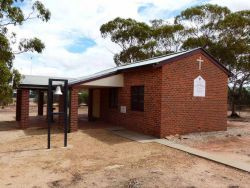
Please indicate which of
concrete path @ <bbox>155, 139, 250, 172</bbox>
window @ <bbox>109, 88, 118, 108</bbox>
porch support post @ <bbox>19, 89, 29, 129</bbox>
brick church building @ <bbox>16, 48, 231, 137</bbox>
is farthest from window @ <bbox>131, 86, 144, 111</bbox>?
porch support post @ <bbox>19, 89, 29, 129</bbox>

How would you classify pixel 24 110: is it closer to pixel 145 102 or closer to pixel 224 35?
pixel 145 102

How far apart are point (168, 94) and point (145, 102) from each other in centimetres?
132

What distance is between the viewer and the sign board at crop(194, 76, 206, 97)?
13273 mm

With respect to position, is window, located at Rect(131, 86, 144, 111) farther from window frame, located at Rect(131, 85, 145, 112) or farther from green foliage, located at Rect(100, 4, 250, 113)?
green foliage, located at Rect(100, 4, 250, 113)

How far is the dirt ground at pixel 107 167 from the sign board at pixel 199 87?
4.12 meters

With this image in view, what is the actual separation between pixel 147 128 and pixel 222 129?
4479 mm

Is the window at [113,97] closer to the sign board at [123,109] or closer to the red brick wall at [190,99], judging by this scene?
the sign board at [123,109]

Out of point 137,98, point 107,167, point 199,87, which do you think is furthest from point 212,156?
point 137,98

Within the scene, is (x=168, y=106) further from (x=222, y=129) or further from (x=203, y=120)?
(x=222, y=129)

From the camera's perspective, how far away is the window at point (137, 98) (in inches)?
533

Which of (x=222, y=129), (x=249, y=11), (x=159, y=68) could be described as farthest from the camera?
(x=249, y=11)

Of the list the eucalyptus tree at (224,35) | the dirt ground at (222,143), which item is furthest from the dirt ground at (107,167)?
the eucalyptus tree at (224,35)

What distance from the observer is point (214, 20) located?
2545 centimetres

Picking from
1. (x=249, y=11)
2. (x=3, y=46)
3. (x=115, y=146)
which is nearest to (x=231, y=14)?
(x=249, y=11)
